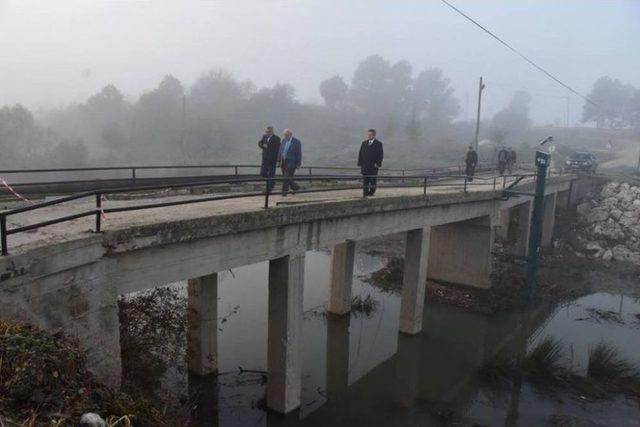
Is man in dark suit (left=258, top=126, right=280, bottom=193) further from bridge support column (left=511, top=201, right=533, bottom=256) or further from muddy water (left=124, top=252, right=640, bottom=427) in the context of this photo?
bridge support column (left=511, top=201, right=533, bottom=256)

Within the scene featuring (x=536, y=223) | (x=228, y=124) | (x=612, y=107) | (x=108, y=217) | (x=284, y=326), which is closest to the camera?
(x=108, y=217)

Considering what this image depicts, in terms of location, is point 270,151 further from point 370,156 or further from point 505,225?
point 505,225

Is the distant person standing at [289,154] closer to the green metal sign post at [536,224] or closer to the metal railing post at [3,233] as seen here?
the metal railing post at [3,233]

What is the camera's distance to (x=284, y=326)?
9906 mm

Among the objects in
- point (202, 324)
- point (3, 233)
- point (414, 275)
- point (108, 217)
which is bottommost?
point (202, 324)

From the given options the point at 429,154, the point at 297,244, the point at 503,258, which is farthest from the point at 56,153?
the point at 297,244

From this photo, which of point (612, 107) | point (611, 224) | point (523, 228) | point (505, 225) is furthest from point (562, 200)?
point (612, 107)

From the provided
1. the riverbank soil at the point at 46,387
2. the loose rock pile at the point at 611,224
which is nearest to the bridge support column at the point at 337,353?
the riverbank soil at the point at 46,387

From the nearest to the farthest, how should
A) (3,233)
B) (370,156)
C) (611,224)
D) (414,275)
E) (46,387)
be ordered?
1. (46,387)
2. (3,233)
3. (370,156)
4. (414,275)
5. (611,224)

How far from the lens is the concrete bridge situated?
5.75 meters

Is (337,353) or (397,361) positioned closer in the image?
(397,361)

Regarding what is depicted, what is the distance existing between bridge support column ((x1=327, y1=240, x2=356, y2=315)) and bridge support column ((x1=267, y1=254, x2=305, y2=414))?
515cm

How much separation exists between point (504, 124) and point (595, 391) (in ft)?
418

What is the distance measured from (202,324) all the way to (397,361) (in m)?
5.91
